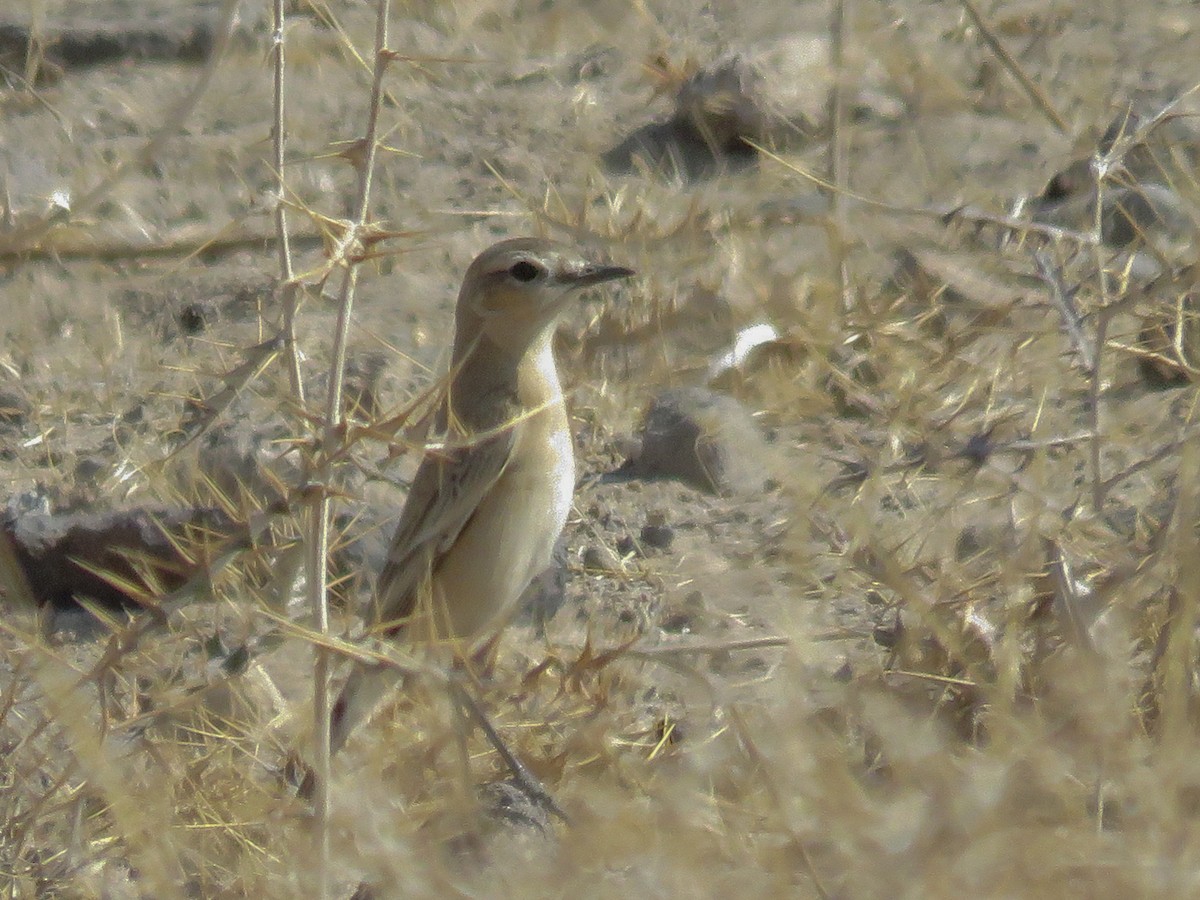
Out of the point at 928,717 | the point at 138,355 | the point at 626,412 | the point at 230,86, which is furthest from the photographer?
the point at 230,86

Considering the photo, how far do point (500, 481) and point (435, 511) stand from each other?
226mm

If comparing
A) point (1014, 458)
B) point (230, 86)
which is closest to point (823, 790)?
point (1014, 458)

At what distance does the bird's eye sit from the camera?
228 inches

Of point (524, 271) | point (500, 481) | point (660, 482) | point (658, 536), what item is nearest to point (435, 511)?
point (500, 481)

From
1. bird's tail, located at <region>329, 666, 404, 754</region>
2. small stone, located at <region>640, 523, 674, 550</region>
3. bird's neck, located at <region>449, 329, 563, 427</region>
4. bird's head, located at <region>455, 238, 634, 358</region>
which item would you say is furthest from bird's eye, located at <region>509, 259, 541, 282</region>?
bird's tail, located at <region>329, 666, 404, 754</region>

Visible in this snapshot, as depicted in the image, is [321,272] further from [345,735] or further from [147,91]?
[147,91]

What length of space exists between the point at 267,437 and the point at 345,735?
1.68m

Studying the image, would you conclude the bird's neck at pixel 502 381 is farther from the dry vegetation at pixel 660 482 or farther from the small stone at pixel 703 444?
the small stone at pixel 703 444

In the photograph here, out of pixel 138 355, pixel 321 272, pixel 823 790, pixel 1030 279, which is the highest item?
pixel 321 272

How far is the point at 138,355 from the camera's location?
750cm

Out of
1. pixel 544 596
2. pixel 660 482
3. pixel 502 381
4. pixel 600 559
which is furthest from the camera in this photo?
pixel 660 482

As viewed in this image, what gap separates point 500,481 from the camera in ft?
18.8

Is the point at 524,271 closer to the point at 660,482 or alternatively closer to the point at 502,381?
the point at 502,381

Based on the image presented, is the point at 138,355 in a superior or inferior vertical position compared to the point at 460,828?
inferior
